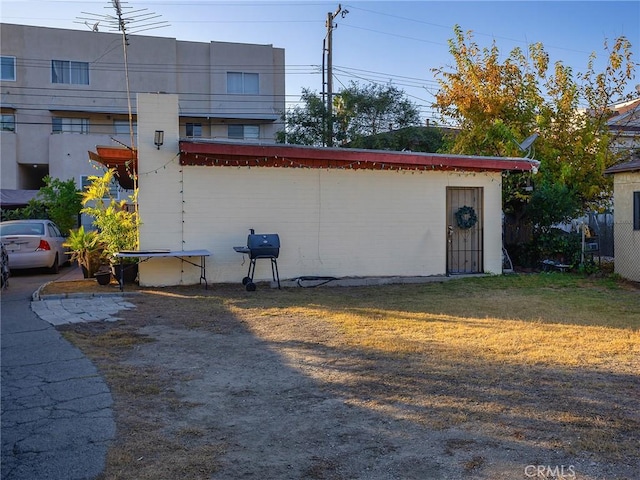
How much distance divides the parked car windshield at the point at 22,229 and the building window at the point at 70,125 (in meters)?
16.4

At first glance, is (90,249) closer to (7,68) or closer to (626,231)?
(626,231)

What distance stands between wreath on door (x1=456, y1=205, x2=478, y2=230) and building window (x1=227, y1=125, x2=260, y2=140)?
66.8ft

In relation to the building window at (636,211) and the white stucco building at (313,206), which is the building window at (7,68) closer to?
the white stucco building at (313,206)

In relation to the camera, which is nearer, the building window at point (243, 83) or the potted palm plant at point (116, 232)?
the potted palm plant at point (116, 232)

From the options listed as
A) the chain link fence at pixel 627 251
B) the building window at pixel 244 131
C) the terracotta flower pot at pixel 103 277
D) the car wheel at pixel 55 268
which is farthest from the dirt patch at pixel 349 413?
the building window at pixel 244 131

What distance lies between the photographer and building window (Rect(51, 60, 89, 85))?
29.2 metres

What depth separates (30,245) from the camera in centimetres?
1419

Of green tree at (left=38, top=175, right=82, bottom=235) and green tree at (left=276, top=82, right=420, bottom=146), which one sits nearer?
green tree at (left=38, top=175, right=82, bottom=235)

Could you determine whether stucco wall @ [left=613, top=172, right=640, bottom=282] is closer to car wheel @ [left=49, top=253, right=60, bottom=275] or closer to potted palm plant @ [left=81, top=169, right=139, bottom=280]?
potted palm plant @ [left=81, top=169, right=139, bottom=280]

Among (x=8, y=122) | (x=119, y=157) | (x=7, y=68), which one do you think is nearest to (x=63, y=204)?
(x=119, y=157)

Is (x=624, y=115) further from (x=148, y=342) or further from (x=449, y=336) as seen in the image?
(x=148, y=342)

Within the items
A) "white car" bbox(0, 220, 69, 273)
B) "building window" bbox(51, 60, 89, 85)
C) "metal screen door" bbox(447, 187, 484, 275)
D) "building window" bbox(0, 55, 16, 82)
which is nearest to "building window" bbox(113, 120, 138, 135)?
"building window" bbox(51, 60, 89, 85)

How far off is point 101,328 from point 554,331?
5.91 meters

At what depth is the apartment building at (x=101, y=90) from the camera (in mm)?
28734
